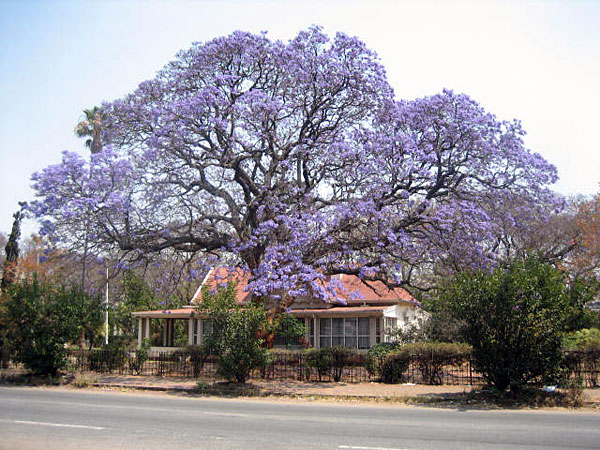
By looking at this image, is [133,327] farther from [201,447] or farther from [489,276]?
[201,447]

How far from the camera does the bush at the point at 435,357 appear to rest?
808 inches

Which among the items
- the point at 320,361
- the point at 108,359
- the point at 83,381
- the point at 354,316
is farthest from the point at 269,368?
the point at 354,316

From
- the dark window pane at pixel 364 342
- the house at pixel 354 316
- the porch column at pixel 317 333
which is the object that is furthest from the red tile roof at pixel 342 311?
the dark window pane at pixel 364 342

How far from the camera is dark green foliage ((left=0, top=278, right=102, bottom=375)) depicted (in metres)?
22.2

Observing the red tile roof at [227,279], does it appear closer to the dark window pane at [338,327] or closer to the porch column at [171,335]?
the porch column at [171,335]

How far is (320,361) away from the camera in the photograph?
73.9 feet

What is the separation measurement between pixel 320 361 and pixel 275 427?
35.9 ft

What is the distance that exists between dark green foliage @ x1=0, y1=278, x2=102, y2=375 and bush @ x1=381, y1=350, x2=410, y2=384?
1154 centimetres

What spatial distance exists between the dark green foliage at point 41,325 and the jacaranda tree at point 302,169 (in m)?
2.55

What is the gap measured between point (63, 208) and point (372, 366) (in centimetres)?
1311

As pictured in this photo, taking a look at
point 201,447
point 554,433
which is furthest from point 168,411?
point 554,433

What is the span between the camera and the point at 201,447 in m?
9.54

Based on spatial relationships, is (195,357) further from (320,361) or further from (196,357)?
(320,361)

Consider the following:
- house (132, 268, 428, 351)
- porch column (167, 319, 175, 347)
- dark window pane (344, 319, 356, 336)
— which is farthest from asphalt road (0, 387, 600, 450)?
porch column (167, 319, 175, 347)
